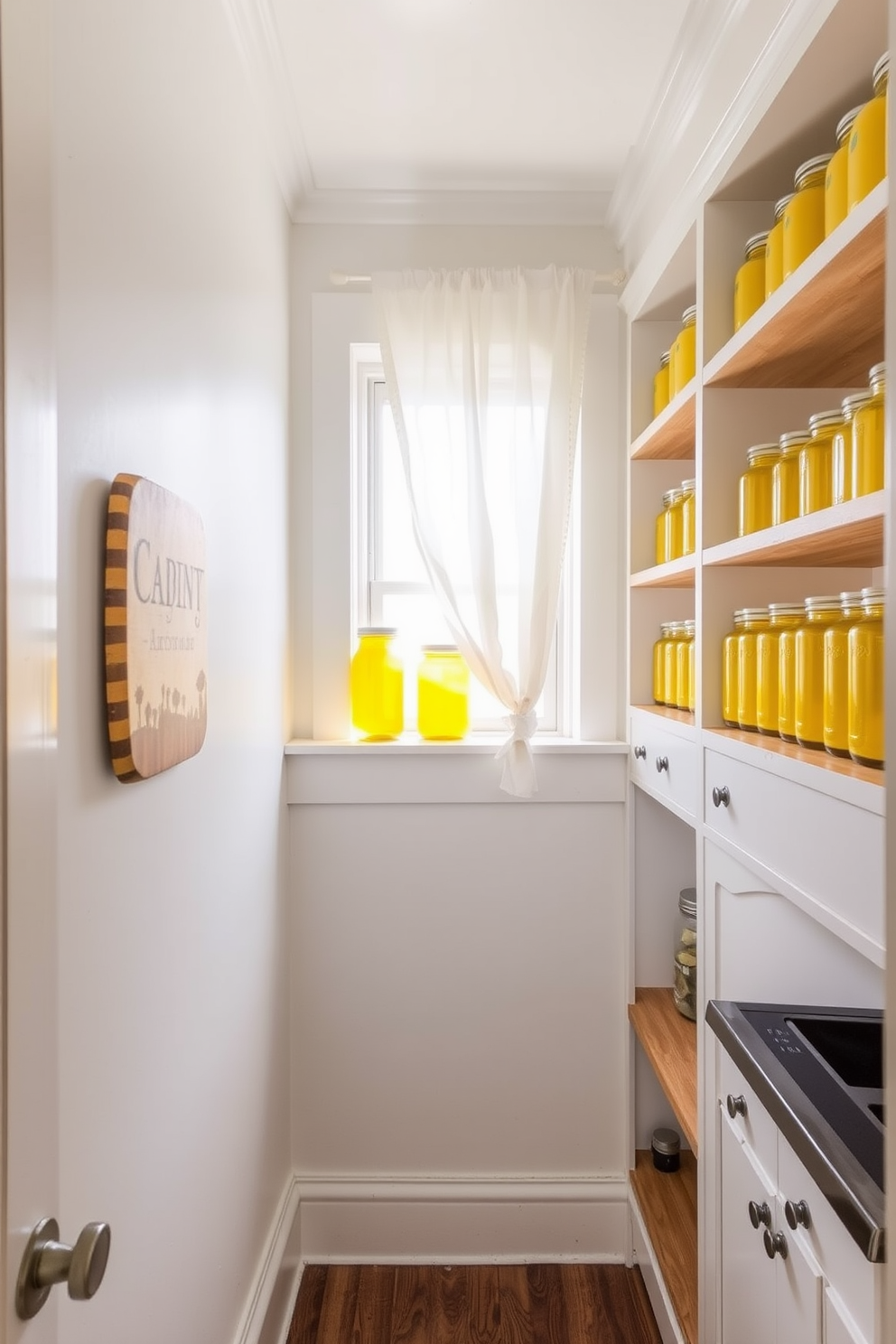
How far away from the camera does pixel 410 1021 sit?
6.60 ft

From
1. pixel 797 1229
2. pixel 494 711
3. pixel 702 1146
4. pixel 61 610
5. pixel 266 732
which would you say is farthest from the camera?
pixel 494 711

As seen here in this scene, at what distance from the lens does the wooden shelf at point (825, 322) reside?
0.90m

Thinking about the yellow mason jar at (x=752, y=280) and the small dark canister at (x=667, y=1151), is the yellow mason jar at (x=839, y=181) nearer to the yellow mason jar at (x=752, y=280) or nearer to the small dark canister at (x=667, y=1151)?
the yellow mason jar at (x=752, y=280)

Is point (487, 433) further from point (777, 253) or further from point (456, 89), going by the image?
point (777, 253)

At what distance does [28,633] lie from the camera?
542mm

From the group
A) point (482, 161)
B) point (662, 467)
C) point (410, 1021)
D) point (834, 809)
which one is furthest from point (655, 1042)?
point (482, 161)

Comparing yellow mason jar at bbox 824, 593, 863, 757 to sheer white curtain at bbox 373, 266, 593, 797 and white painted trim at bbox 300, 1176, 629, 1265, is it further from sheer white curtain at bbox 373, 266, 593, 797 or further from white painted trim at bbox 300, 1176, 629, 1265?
white painted trim at bbox 300, 1176, 629, 1265

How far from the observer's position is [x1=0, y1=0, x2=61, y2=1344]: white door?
0.52 m

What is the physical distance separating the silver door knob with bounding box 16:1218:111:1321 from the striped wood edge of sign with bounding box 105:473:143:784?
0.45 meters

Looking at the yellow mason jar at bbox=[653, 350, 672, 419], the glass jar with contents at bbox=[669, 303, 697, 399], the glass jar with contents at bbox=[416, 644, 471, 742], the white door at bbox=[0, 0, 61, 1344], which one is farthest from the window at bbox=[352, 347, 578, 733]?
the white door at bbox=[0, 0, 61, 1344]

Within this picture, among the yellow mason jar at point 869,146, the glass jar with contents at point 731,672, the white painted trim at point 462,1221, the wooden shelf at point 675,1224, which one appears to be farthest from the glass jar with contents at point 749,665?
the white painted trim at point 462,1221

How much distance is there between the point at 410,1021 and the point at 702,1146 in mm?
848

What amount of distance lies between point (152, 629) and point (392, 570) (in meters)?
1.29

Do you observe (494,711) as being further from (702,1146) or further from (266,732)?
(702,1146)
